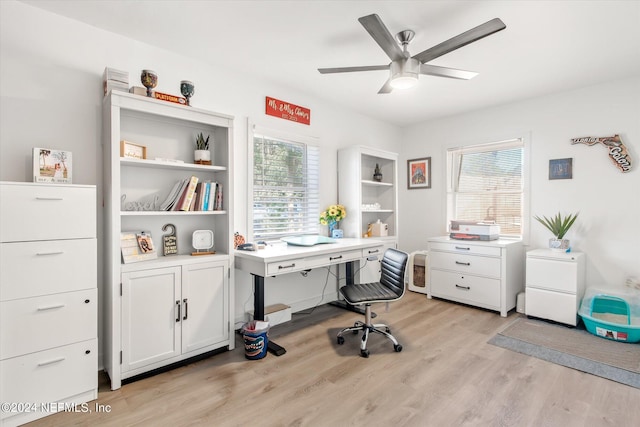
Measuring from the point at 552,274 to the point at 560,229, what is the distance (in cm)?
57

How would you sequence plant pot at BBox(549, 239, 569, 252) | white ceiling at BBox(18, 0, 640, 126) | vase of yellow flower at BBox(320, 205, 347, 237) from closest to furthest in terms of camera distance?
white ceiling at BBox(18, 0, 640, 126) → plant pot at BBox(549, 239, 569, 252) → vase of yellow flower at BBox(320, 205, 347, 237)

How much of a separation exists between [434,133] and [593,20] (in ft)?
8.25

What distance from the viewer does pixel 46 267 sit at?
5.89 ft

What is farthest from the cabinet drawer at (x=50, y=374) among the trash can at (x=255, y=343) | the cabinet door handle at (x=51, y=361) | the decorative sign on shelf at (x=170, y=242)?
the trash can at (x=255, y=343)

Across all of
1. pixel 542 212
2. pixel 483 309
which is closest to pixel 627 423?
pixel 483 309

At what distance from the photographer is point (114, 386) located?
6.66ft

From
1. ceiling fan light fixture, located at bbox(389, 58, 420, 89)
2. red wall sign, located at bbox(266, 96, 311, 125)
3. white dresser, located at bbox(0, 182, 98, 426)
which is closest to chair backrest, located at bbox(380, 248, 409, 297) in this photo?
ceiling fan light fixture, located at bbox(389, 58, 420, 89)

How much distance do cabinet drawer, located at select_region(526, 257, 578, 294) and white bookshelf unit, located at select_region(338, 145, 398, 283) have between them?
1.54 metres

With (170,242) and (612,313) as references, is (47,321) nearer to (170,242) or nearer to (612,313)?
(170,242)

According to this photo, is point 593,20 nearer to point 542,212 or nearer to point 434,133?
point 542,212

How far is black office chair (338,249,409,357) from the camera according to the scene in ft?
8.45

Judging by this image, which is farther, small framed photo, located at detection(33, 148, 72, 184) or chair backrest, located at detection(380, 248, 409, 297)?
chair backrest, located at detection(380, 248, 409, 297)

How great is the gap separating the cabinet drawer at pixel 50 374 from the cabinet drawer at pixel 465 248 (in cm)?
365

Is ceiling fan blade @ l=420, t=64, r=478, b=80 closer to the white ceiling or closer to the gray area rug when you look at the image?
the white ceiling
